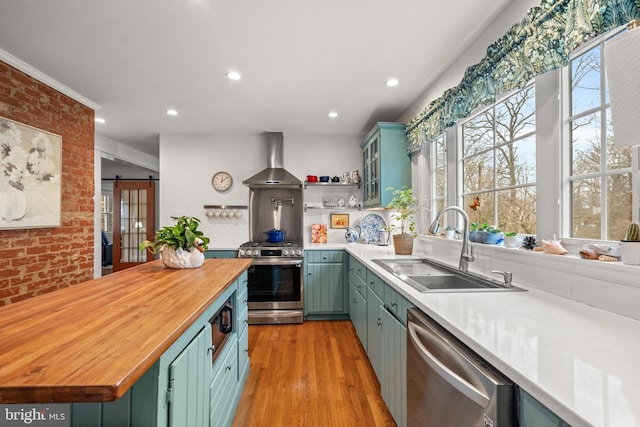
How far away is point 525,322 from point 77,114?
13.2 feet

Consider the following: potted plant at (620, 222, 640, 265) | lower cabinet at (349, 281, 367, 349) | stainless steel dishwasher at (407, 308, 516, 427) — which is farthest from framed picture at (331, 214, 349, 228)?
potted plant at (620, 222, 640, 265)

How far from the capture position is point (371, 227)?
4.18m

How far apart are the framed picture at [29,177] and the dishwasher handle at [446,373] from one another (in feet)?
9.86

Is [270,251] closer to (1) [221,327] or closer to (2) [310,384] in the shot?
(2) [310,384]

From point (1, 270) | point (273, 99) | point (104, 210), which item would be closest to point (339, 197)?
point (273, 99)

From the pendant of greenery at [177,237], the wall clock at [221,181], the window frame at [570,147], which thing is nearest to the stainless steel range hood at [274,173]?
the wall clock at [221,181]

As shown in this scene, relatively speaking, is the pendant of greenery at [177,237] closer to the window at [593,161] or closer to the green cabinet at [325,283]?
the green cabinet at [325,283]

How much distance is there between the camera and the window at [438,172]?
2893mm

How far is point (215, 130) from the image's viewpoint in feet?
13.6

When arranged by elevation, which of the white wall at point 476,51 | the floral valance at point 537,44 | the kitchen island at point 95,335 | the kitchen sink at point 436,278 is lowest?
Result: the kitchen sink at point 436,278

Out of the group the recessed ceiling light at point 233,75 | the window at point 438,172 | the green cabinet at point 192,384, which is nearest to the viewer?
the green cabinet at point 192,384

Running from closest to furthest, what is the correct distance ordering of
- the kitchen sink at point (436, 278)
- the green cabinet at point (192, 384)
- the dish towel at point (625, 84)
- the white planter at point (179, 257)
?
the dish towel at point (625, 84) < the green cabinet at point (192, 384) < the kitchen sink at point (436, 278) < the white planter at point (179, 257)

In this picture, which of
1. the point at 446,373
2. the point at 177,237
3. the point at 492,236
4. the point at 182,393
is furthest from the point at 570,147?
the point at 177,237

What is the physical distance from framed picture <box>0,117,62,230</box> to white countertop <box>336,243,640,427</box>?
306 centimetres
